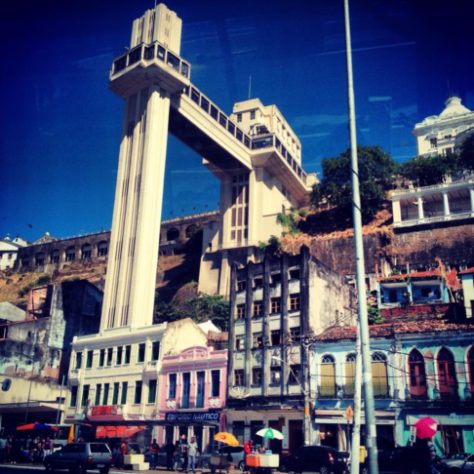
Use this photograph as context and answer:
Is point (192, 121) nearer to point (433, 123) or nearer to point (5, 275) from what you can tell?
point (433, 123)

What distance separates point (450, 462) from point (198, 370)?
2319 cm

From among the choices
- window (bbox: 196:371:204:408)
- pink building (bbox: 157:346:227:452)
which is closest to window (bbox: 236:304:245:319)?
pink building (bbox: 157:346:227:452)

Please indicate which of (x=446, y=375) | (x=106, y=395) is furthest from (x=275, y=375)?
(x=106, y=395)

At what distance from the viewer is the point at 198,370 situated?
46719 millimetres

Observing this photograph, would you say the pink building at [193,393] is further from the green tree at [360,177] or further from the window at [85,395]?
the green tree at [360,177]

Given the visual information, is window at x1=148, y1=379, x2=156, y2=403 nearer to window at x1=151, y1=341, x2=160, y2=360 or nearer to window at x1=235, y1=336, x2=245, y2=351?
window at x1=151, y1=341, x2=160, y2=360

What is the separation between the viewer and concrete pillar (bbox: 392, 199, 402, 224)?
232 ft

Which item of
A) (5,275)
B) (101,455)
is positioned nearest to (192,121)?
(101,455)

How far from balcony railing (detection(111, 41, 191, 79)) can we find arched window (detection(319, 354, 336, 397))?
1712 inches

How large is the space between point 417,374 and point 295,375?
29.9 feet

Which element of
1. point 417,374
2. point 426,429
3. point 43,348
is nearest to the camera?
point 426,429

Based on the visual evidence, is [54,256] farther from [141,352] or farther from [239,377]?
[239,377]

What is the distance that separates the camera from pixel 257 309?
158 feet

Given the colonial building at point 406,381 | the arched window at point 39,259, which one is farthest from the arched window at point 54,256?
the colonial building at point 406,381
